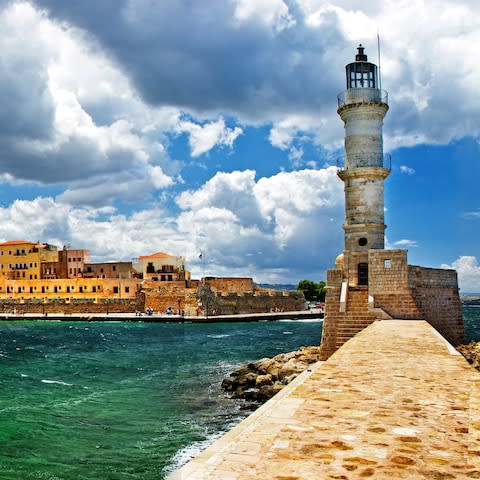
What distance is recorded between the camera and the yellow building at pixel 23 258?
79000 mm

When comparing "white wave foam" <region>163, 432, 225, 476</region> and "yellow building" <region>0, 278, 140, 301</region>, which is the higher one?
"yellow building" <region>0, 278, 140, 301</region>

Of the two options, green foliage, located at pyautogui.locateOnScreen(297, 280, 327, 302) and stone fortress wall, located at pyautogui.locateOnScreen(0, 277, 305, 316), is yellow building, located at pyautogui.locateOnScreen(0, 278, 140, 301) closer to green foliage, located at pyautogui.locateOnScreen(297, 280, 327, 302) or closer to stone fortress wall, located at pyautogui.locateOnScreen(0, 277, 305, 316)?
stone fortress wall, located at pyautogui.locateOnScreen(0, 277, 305, 316)

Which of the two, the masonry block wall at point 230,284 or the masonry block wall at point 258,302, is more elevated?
the masonry block wall at point 230,284

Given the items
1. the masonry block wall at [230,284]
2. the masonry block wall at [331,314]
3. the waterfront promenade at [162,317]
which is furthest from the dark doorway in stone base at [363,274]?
the masonry block wall at [230,284]

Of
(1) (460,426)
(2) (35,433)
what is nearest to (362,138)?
(2) (35,433)

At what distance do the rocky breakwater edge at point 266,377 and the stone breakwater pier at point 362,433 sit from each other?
10047mm

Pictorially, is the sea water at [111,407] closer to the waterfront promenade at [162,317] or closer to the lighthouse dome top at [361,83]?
the lighthouse dome top at [361,83]

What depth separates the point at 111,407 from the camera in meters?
16.9

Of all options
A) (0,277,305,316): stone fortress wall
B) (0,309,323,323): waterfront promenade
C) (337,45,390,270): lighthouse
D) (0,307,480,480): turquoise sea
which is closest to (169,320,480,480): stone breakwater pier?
(0,307,480,480): turquoise sea

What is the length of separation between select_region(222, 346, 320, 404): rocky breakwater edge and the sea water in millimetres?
560

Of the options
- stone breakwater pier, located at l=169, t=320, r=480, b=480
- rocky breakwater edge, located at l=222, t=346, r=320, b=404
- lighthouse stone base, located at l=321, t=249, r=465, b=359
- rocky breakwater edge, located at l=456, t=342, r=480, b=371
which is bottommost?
rocky breakwater edge, located at l=222, t=346, r=320, b=404

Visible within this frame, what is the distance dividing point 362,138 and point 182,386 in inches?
463

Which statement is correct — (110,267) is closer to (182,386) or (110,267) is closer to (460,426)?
(182,386)

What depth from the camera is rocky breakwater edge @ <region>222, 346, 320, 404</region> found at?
697 inches
